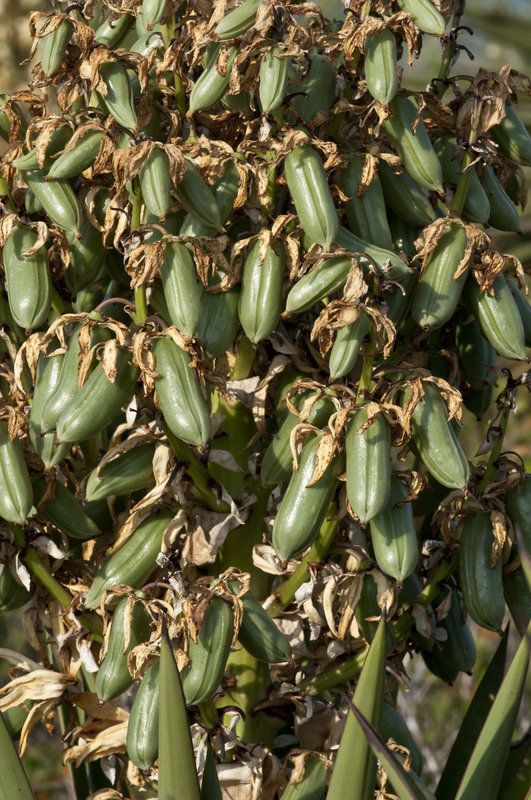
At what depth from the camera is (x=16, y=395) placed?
1.16m

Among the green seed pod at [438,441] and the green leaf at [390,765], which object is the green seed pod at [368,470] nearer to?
the green seed pod at [438,441]

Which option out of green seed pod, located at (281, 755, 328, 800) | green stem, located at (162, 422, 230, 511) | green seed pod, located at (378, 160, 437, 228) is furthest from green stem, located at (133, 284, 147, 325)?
green seed pod, located at (281, 755, 328, 800)

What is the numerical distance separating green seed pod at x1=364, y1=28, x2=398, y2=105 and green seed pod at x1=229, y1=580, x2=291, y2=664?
58cm

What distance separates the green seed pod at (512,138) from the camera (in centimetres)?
122

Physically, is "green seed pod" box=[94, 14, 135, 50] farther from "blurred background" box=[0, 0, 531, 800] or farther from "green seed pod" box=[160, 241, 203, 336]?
"green seed pod" box=[160, 241, 203, 336]

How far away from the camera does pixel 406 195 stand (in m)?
1.19

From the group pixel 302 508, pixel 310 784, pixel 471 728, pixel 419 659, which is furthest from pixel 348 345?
pixel 419 659

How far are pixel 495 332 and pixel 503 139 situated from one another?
0.90ft

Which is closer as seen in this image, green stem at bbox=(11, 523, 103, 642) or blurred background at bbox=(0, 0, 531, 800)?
green stem at bbox=(11, 523, 103, 642)

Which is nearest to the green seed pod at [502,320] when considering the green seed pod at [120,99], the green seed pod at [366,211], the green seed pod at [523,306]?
the green seed pod at [523,306]

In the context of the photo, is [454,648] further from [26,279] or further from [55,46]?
[55,46]

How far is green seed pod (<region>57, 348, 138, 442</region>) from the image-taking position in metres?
1.02

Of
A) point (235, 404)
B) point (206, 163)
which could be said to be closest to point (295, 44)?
point (206, 163)

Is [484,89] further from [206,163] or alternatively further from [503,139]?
[206,163]
